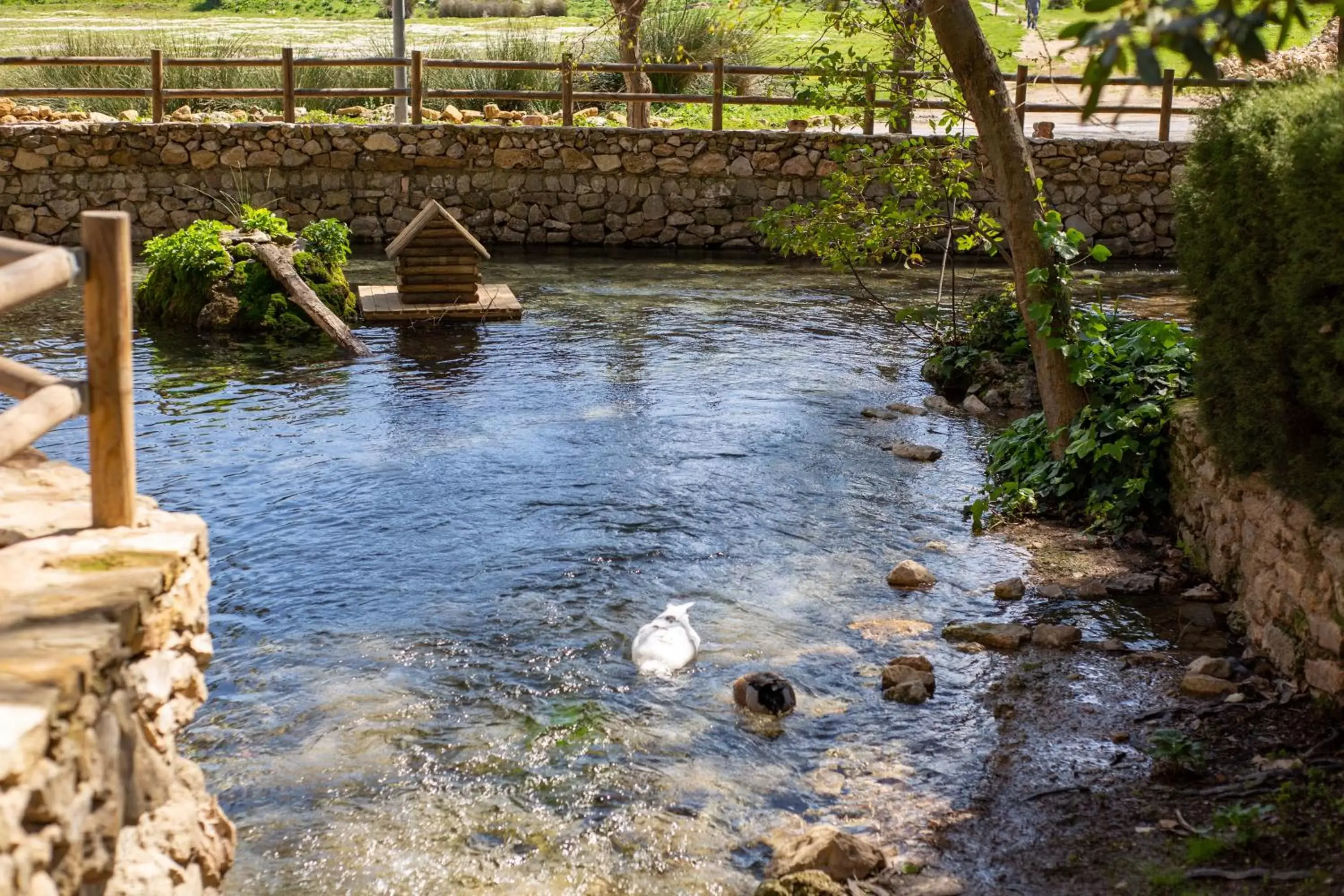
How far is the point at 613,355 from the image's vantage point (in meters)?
12.1

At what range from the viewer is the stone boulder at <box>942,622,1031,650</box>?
19.7ft

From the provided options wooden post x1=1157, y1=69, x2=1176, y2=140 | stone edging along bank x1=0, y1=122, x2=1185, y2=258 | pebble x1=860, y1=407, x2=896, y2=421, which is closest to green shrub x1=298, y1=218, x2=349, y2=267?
stone edging along bank x1=0, y1=122, x2=1185, y2=258

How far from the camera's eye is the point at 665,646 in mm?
5746

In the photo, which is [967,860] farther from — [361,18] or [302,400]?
[361,18]

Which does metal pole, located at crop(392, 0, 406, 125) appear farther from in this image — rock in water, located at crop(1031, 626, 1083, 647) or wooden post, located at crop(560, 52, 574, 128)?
rock in water, located at crop(1031, 626, 1083, 647)

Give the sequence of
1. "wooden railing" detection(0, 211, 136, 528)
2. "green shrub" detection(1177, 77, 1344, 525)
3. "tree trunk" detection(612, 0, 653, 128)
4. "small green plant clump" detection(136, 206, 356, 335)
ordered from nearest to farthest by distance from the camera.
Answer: "wooden railing" detection(0, 211, 136, 528) → "green shrub" detection(1177, 77, 1344, 525) → "small green plant clump" detection(136, 206, 356, 335) → "tree trunk" detection(612, 0, 653, 128)

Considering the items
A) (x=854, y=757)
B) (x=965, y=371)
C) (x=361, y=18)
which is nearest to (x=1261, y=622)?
(x=854, y=757)

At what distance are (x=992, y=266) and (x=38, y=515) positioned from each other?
49.3 ft

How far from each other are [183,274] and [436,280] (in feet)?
7.55

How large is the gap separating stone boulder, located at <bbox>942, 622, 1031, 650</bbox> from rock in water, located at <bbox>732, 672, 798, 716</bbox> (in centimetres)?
104

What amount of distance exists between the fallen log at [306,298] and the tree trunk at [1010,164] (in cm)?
593

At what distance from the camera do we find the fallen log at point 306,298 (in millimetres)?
12148

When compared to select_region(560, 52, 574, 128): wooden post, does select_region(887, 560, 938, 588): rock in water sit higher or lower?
lower

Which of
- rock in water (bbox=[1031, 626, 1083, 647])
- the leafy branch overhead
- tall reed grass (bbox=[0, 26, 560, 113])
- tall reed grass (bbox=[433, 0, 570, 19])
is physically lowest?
rock in water (bbox=[1031, 626, 1083, 647])
